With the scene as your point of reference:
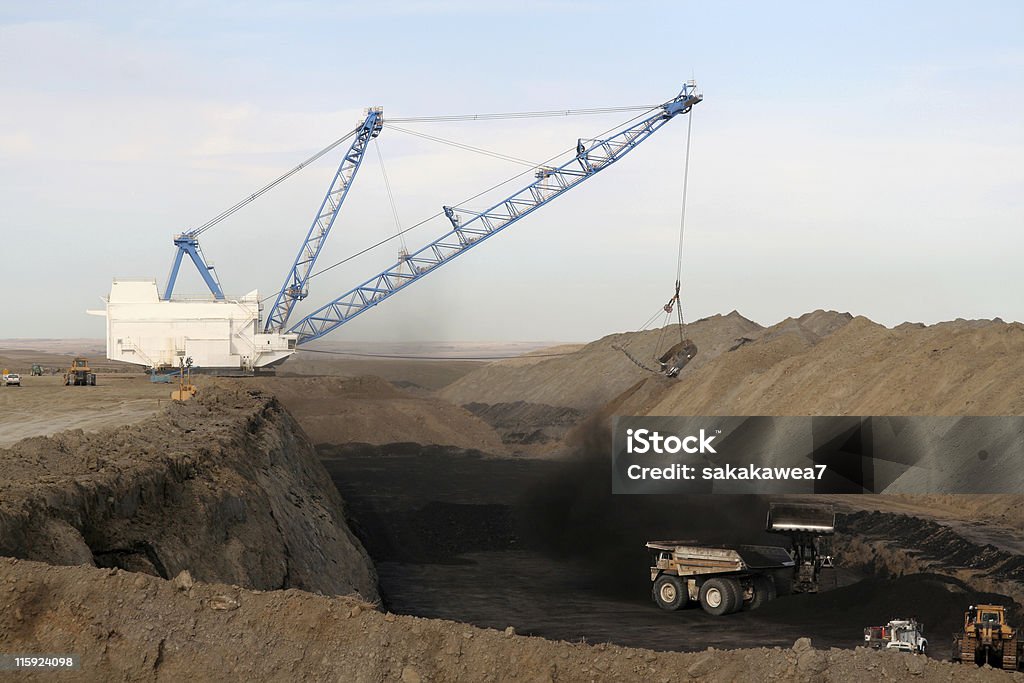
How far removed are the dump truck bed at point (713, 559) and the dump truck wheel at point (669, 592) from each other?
1.17 ft

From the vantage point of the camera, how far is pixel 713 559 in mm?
26281

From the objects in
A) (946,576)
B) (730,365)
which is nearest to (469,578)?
(946,576)

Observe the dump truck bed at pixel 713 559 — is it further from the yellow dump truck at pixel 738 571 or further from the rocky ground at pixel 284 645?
the rocky ground at pixel 284 645

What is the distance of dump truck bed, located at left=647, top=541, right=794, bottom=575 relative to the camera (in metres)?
26.1

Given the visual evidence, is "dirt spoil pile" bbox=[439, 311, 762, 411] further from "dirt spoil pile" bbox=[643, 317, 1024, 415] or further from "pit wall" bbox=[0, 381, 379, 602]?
"pit wall" bbox=[0, 381, 379, 602]

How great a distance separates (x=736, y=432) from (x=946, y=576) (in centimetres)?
2393

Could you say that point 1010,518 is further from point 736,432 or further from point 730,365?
point 730,365

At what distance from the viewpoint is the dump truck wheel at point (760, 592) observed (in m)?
26.8

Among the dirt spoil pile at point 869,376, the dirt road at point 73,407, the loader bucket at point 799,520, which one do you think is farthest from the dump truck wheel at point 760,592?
the dirt spoil pile at point 869,376

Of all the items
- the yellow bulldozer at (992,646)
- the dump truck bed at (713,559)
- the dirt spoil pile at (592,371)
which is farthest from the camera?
the dirt spoil pile at (592,371)

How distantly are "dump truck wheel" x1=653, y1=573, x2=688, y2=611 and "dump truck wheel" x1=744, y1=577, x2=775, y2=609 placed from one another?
5.18 ft

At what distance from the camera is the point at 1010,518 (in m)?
36.5

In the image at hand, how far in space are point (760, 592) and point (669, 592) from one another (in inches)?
87.1

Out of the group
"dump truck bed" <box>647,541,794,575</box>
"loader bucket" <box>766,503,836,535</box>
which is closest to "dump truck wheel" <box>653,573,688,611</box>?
"dump truck bed" <box>647,541,794,575</box>
